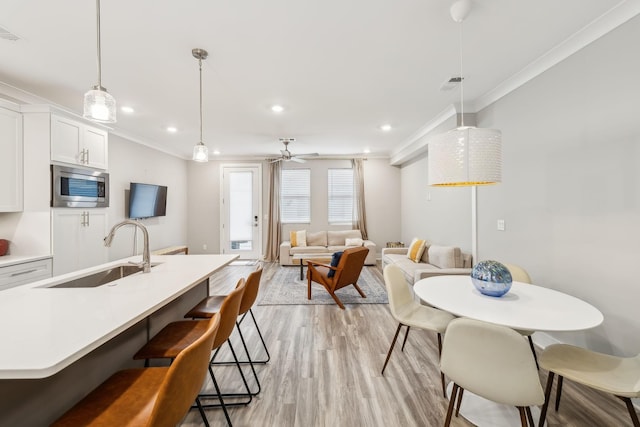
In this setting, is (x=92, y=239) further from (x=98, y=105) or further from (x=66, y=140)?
(x=98, y=105)

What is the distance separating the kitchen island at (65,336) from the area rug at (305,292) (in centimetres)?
233

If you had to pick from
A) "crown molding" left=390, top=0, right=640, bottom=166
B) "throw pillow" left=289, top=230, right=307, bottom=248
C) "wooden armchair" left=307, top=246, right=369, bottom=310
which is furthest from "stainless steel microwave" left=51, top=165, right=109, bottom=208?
"crown molding" left=390, top=0, right=640, bottom=166

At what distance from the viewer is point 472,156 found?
181 centimetres

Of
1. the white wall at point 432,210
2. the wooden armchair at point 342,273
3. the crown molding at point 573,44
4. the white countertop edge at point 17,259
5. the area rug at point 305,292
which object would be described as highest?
the crown molding at point 573,44

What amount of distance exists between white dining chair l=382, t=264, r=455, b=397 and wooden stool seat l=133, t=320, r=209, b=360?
4.69 feet

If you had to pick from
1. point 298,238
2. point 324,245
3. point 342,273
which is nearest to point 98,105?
point 342,273

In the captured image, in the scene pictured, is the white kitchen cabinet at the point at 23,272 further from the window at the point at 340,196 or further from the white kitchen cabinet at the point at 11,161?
the window at the point at 340,196

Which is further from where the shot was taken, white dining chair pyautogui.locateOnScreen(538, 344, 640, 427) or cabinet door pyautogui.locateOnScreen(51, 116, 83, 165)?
cabinet door pyautogui.locateOnScreen(51, 116, 83, 165)

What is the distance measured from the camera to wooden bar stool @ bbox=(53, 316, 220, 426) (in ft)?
2.86

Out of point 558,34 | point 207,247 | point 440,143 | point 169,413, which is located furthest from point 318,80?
point 207,247

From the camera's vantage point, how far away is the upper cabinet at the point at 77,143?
3008 millimetres

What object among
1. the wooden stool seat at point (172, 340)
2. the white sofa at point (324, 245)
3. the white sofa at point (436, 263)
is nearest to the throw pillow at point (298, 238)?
the white sofa at point (324, 245)

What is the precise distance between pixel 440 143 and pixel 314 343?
219cm

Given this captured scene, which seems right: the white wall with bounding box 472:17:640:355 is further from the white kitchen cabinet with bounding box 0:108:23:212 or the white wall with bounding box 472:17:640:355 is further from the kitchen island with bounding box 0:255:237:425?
the white kitchen cabinet with bounding box 0:108:23:212
